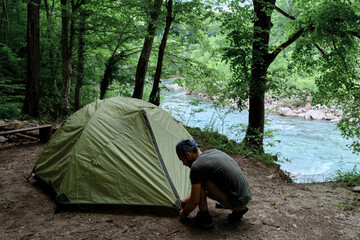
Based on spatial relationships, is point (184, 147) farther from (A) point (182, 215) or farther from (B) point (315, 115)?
(B) point (315, 115)

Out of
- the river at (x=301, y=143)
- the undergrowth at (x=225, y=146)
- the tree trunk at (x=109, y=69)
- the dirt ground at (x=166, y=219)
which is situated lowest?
the river at (x=301, y=143)

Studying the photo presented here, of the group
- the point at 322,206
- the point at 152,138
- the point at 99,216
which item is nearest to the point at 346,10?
the point at 322,206

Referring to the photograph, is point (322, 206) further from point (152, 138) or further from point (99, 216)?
point (99, 216)

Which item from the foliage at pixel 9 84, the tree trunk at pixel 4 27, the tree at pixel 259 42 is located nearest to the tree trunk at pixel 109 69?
the foliage at pixel 9 84

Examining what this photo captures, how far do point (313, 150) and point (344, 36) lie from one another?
732 centimetres

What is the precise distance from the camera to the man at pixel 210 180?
112 inches

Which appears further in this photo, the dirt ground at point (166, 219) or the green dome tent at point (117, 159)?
the green dome tent at point (117, 159)

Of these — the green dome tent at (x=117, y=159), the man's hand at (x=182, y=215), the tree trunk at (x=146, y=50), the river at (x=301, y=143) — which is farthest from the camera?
the river at (x=301, y=143)

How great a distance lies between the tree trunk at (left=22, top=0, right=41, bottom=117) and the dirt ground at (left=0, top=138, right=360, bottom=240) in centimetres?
578

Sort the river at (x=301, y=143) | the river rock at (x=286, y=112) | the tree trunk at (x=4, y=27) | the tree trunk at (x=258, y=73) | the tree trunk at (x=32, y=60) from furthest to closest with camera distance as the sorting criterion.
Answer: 1. the river rock at (x=286, y=112)
2. the tree trunk at (x=4, y=27)
3. the river at (x=301, y=143)
4. the tree trunk at (x=32, y=60)
5. the tree trunk at (x=258, y=73)

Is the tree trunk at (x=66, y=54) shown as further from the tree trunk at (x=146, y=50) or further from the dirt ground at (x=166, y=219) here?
the dirt ground at (x=166, y=219)

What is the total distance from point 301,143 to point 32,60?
13.8m

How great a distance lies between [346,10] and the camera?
653cm

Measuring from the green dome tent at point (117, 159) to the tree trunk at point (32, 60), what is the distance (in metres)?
5.99
